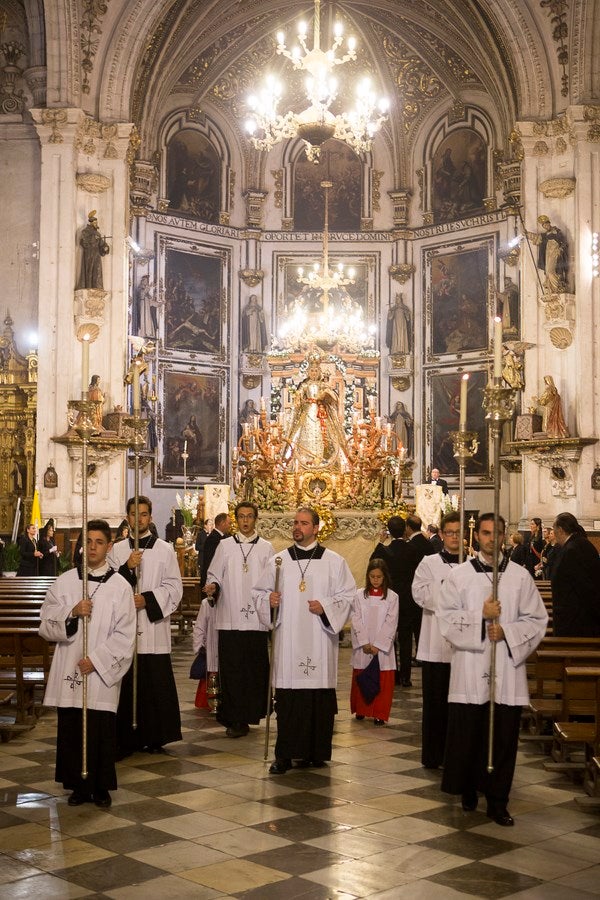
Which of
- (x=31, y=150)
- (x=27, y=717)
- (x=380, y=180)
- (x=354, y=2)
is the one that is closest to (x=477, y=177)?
(x=380, y=180)

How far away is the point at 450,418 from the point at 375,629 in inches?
723

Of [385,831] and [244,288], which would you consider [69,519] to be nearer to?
[244,288]

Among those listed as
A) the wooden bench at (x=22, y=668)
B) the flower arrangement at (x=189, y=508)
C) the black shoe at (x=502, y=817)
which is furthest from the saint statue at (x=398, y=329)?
the black shoe at (x=502, y=817)

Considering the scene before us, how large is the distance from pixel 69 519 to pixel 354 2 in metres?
15.0

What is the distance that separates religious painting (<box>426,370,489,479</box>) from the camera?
26500mm

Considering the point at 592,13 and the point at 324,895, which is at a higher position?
the point at 592,13

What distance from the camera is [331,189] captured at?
29156 mm

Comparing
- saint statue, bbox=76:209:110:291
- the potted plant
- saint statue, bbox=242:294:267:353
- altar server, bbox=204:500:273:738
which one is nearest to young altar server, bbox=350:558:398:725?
altar server, bbox=204:500:273:738

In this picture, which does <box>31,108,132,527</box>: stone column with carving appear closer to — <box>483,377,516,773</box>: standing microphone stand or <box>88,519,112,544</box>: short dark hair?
<box>88,519,112,544</box>: short dark hair

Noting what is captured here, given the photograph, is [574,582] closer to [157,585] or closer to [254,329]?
[157,585]

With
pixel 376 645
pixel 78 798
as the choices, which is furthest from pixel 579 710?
pixel 78 798

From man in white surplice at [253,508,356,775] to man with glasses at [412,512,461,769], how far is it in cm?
51

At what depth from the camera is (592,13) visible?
19.8m

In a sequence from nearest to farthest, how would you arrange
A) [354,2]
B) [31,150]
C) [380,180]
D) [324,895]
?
[324,895]
[31,150]
[354,2]
[380,180]
